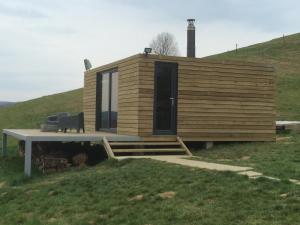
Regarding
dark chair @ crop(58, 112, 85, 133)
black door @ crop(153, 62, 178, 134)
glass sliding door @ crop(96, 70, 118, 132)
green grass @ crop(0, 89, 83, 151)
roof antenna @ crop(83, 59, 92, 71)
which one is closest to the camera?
black door @ crop(153, 62, 178, 134)

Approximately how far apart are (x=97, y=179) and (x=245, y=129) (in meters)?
6.15

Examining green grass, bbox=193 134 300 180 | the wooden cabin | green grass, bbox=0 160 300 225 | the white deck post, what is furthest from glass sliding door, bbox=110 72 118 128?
green grass, bbox=0 160 300 225

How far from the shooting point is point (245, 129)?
47.8 feet

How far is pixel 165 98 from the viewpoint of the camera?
1376 centimetres

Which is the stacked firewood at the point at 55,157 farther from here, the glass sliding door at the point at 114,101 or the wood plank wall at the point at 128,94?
the glass sliding door at the point at 114,101

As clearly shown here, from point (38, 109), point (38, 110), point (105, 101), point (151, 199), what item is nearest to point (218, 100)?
point (105, 101)

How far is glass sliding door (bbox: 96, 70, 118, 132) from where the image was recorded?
15.2 meters

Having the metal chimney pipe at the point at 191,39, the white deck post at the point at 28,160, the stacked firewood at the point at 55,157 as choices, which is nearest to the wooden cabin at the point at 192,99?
the metal chimney pipe at the point at 191,39

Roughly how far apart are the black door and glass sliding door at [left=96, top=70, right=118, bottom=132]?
5.89ft

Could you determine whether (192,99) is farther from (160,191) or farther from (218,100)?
(160,191)

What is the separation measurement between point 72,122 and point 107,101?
172 centimetres

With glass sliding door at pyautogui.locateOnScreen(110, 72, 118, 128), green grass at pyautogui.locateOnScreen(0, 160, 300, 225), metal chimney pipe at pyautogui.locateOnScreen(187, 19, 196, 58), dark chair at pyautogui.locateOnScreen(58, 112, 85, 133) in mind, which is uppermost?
metal chimney pipe at pyautogui.locateOnScreen(187, 19, 196, 58)

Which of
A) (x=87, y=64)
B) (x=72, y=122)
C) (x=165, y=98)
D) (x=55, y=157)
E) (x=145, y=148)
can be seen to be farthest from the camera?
(x=87, y=64)

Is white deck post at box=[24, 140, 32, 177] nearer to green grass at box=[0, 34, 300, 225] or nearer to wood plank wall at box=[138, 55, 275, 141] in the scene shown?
green grass at box=[0, 34, 300, 225]
